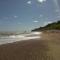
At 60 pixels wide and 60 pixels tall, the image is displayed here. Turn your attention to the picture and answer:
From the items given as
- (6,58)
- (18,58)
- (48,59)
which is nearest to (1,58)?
(6,58)

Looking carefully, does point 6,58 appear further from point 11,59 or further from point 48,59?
point 48,59

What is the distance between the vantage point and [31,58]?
16.5ft

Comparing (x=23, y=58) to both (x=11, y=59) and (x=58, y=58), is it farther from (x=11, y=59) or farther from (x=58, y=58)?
(x=58, y=58)

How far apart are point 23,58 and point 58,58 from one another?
1114mm

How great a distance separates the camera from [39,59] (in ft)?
15.9

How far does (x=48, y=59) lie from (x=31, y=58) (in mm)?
552

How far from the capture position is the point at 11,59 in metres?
4.91

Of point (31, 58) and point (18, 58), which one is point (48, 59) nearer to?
point (31, 58)

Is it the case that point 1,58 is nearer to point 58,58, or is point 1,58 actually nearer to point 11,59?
point 11,59

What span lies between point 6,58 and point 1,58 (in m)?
0.16

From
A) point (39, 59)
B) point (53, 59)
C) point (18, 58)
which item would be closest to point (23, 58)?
point (18, 58)

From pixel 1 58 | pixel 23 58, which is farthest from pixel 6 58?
pixel 23 58

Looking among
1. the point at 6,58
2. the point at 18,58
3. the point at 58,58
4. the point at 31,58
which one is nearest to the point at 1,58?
the point at 6,58

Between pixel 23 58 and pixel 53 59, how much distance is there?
951mm
